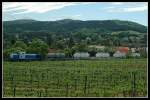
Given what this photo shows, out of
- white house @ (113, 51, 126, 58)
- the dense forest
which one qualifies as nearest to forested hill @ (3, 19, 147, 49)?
the dense forest

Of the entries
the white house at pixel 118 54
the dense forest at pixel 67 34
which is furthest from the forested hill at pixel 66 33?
the white house at pixel 118 54

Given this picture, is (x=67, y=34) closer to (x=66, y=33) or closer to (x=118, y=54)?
(x=66, y=33)

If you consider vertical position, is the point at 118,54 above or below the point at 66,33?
below

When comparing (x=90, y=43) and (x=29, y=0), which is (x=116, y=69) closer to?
(x=90, y=43)

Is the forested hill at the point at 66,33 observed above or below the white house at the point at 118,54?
above

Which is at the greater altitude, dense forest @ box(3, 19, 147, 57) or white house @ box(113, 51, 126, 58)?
dense forest @ box(3, 19, 147, 57)

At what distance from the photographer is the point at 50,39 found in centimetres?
511

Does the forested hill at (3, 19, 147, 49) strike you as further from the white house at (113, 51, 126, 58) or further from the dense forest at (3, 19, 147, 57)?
the white house at (113, 51, 126, 58)

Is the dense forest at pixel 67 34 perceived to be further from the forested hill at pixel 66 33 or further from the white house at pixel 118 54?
the white house at pixel 118 54

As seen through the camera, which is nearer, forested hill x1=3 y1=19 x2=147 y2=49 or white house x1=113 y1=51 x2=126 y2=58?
forested hill x1=3 y1=19 x2=147 y2=49

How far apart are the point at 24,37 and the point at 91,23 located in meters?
1.61

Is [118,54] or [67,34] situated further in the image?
[118,54]

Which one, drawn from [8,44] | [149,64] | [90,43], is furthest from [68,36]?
[149,64]

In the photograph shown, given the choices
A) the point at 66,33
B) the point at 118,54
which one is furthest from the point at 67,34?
the point at 118,54
